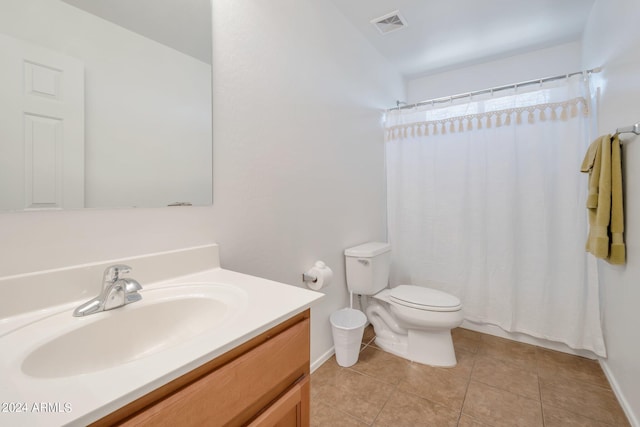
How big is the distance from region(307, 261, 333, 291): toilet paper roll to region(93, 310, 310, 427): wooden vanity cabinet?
0.77 m

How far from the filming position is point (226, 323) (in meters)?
0.66

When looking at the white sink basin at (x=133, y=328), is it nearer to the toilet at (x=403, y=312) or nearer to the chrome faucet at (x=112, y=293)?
the chrome faucet at (x=112, y=293)

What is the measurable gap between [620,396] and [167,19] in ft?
8.95

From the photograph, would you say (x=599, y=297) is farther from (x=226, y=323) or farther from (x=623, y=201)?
(x=226, y=323)

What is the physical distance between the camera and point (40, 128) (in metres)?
0.76

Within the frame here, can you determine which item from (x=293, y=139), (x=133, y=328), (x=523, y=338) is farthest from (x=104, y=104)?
(x=523, y=338)

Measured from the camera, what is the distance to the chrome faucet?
2.39 feet

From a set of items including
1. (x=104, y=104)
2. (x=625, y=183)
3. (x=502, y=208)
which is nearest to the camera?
(x=104, y=104)

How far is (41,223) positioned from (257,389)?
2.41ft

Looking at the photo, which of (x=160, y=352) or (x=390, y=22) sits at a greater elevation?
(x=390, y=22)

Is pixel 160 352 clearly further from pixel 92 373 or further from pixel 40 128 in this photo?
pixel 40 128

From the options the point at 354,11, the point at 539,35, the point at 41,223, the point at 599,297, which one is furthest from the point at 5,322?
the point at 539,35

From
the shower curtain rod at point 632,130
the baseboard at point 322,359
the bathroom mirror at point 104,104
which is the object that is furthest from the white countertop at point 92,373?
the shower curtain rod at point 632,130

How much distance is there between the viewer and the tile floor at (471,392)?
138 centimetres
